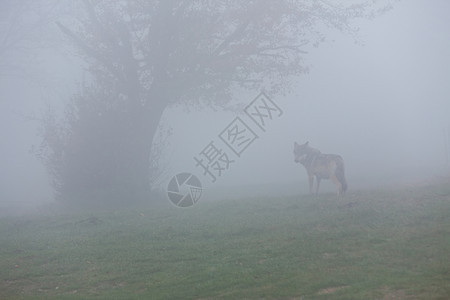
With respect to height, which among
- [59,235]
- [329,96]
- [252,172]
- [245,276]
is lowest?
[245,276]

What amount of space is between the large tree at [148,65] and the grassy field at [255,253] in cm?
710

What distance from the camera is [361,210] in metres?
12.5

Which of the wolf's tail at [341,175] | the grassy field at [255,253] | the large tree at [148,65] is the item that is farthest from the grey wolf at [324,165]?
the large tree at [148,65]

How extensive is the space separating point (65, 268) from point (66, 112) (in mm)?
13425

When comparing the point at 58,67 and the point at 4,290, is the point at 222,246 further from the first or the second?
the point at 58,67

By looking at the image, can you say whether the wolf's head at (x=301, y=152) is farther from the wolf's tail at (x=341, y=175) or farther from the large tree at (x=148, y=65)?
the large tree at (x=148, y=65)

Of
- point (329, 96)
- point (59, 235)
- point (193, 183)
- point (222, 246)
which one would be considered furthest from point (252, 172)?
point (222, 246)

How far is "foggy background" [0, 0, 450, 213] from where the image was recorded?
42.0 m

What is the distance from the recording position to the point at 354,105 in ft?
159

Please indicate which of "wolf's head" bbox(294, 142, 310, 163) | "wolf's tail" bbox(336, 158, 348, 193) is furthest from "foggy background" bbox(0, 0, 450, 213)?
"wolf's tail" bbox(336, 158, 348, 193)

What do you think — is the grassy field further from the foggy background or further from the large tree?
the foggy background

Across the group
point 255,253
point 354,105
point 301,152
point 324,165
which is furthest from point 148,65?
point 354,105

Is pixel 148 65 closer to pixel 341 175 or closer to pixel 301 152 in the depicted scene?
pixel 301 152

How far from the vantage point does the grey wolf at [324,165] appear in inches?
637
